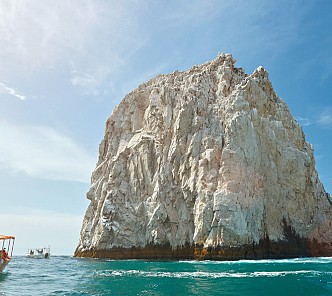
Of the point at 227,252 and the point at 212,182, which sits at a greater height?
the point at 212,182

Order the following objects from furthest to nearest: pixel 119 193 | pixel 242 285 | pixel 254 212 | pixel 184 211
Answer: pixel 119 193 < pixel 184 211 < pixel 254 212 < pixel 242 285

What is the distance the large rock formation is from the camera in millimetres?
51281

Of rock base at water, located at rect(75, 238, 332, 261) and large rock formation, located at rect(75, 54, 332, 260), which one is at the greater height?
large rock formation, located at rect(75, 54, 332, 260)

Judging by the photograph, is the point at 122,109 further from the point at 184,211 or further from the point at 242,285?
the point at 242,285

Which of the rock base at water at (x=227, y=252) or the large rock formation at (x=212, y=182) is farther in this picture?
the large rock formation at (x=212, y=182)

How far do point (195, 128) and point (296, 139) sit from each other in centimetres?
2099

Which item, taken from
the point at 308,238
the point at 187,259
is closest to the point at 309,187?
the point at 308,238

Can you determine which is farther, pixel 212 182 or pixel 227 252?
pixel 212 182

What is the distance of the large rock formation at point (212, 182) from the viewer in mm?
51281

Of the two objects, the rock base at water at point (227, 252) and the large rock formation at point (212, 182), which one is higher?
the large rock formation at point (212, 182)

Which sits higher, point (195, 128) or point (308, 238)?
point (195, 128)

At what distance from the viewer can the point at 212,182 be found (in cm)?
5403

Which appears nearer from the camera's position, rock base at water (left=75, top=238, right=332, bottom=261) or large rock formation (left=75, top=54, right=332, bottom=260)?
rock base at water (left=75, top=238, right=332, bottom=261)

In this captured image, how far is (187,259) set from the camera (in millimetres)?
52688
